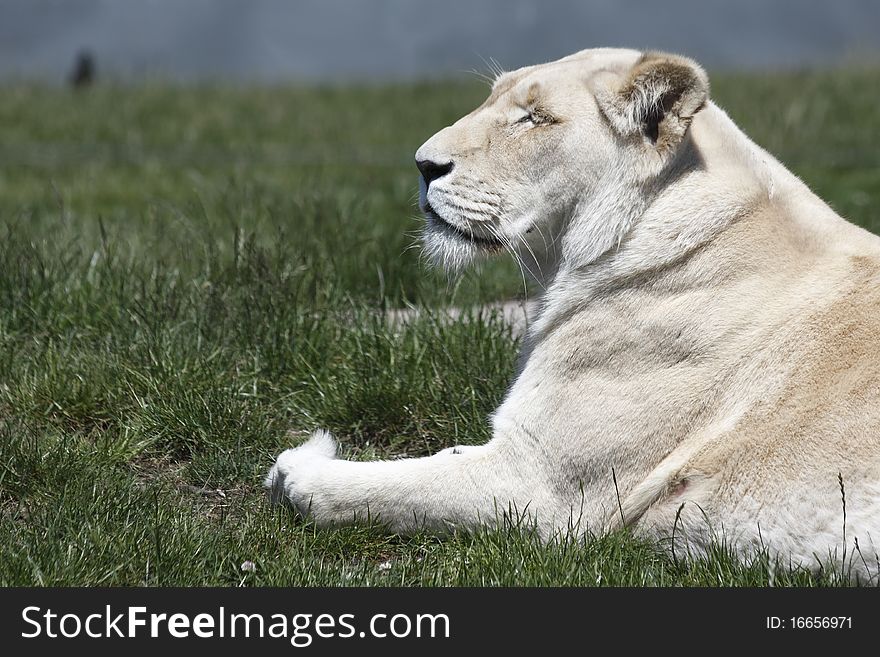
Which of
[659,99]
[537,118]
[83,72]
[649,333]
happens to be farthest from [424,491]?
[83,72]

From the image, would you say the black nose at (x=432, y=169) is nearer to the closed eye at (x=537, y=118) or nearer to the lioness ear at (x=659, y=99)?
the closed eye at (x=537, y=118)

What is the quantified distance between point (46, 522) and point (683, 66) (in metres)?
2.38

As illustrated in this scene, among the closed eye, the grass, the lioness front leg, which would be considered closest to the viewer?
the grass

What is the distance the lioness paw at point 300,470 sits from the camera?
142 inches

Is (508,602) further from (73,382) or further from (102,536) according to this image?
(73,382)

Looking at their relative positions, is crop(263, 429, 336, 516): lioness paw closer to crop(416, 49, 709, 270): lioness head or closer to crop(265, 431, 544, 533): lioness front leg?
crop(265, 431, 544, 533): lioness front leg

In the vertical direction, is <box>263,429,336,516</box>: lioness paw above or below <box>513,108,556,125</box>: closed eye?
below

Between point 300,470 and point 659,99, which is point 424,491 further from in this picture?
point 659,99

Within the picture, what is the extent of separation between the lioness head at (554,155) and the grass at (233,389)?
845mm

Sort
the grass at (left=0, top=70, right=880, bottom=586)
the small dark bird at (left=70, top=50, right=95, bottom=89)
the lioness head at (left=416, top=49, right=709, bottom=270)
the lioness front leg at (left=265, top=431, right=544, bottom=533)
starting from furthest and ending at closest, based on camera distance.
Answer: the small dark bird at (left=70, top=50, right=95, bottom=89) → the lioness head at (left=416, top=49, right=709, bottom=270) → the lioness front leg at (left=265, top=431, right=544, bottom=533) → the grass at (left=0, top=70, right=880, bottom=586)

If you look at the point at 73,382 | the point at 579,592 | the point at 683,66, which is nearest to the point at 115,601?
the point at 579,592

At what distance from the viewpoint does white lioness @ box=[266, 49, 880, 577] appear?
3262 mm

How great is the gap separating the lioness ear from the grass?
1266 millimetres

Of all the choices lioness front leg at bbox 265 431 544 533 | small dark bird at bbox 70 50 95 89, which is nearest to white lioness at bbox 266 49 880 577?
lioness front leg at bbox 265 431 544 533
